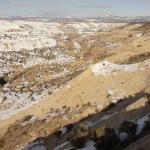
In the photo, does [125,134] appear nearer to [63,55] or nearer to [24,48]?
[63,55]

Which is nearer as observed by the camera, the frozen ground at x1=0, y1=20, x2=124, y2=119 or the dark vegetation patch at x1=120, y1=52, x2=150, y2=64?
the dark vegetation patch at x1=120, y1=52, x2=150, y2=64

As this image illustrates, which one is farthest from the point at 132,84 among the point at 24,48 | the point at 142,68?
the point at 24,48

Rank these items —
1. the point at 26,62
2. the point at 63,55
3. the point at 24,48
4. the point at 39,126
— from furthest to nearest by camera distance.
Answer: the point at 24,48 → the point at 63,55 → the point at 26,62 → the point at 39,126

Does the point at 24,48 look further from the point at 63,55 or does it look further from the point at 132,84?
the point at 132,84

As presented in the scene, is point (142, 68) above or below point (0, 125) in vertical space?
above

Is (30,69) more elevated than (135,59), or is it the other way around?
(135,59)

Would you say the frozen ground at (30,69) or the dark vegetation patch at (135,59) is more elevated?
the dark vegetation patch at (135,59)

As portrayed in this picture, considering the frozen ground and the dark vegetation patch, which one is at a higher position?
the dark vegetation patch

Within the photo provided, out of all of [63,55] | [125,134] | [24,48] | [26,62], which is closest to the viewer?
[125,134]

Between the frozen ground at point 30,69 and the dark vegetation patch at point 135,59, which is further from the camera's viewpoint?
the frozen ground at point 30,69

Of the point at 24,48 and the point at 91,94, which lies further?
the point at 24,48

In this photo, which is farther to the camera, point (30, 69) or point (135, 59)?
point (30, 69)
